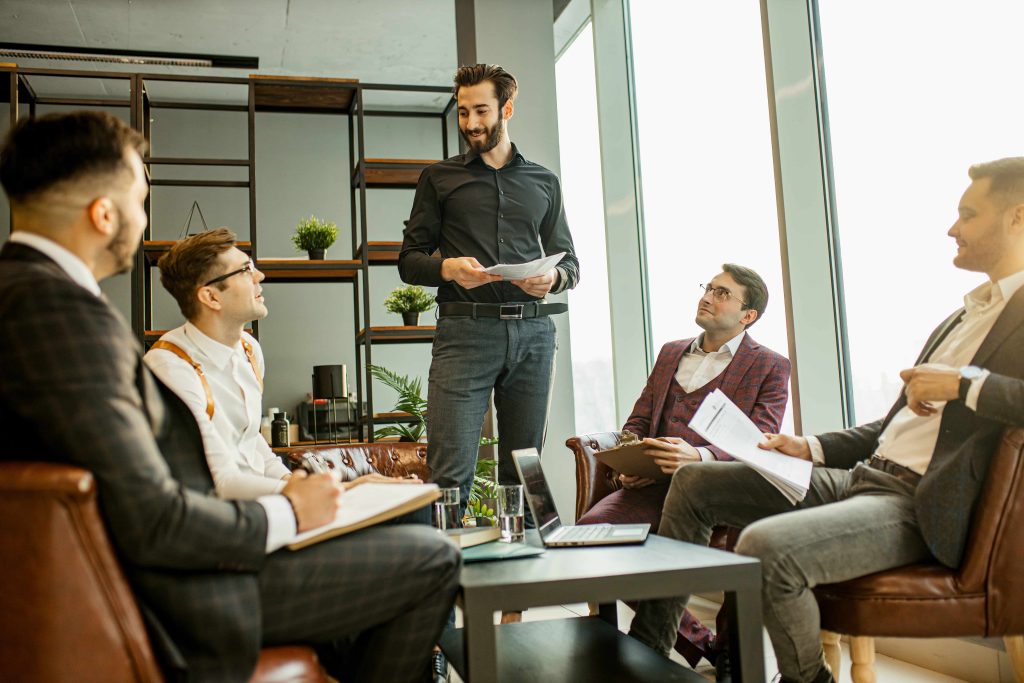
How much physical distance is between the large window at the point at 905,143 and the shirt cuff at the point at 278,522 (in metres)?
2.11

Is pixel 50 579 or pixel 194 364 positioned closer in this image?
pixel 50 579

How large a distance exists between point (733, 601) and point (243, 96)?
261 inches

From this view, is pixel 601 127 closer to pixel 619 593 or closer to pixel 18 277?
pixel 619 593

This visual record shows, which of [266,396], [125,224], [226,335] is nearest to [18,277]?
[125,224]

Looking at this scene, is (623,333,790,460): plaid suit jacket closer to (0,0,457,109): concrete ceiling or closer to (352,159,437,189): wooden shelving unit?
(352,159,437,189): wooden shelving unit

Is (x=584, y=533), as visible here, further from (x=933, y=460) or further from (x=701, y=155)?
(x=701, y=155)

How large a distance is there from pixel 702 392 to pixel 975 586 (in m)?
1.23

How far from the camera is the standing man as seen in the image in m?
2.75

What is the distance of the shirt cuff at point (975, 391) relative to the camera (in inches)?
66.0

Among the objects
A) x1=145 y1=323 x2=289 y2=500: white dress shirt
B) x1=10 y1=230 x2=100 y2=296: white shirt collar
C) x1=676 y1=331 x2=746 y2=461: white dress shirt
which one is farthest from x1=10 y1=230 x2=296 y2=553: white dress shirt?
x1=676 y1=331 x2=746 y2=461: white dress shirt

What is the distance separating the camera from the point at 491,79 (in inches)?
111

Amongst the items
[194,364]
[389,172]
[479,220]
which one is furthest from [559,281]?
[389,172]

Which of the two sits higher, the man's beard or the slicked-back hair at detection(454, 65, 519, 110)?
the slicked-back hair at detection(454, 65, 519, 110)

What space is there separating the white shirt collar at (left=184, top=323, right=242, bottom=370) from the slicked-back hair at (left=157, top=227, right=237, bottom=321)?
Result: 0.08 meters
